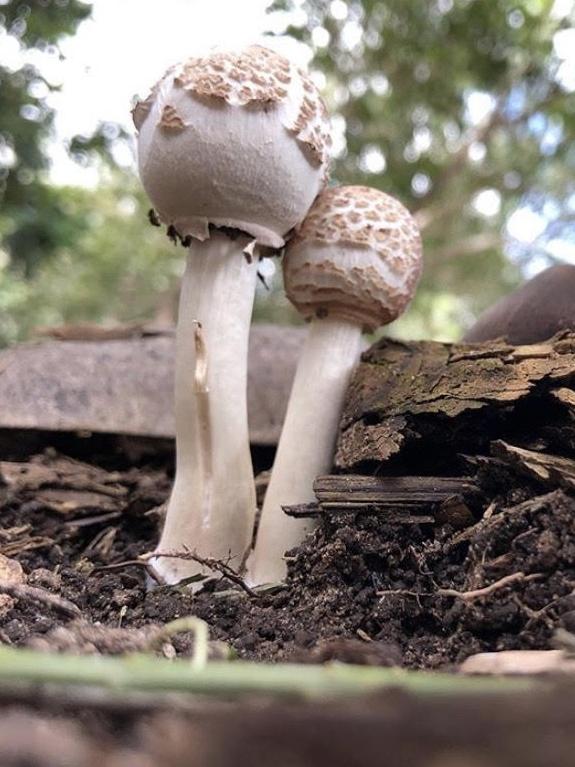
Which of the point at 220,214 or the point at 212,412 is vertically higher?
the point at 220,214

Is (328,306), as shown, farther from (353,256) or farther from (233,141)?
(233,141)

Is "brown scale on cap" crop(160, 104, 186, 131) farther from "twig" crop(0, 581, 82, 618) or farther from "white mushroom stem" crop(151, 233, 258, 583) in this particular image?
"twig" crop(0, 581, 82, 618)

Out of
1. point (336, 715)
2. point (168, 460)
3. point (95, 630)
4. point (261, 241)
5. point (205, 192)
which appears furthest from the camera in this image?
point (168, 460)

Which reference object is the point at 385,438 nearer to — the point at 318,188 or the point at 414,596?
the point at 414,596

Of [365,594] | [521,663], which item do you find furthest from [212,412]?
[521,663]

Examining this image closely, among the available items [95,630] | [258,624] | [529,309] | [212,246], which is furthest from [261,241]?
[95,630]
